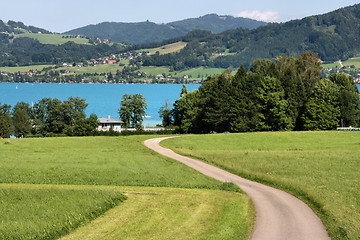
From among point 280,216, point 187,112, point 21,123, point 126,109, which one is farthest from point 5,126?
point 280,216

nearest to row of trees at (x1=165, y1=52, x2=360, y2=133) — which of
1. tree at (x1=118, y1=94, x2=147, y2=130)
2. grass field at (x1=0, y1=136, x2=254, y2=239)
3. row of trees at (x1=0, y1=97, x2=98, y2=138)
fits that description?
tree at (x1=118, y1=94, x2=147, y2=130)

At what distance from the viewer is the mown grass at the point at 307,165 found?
958 inches

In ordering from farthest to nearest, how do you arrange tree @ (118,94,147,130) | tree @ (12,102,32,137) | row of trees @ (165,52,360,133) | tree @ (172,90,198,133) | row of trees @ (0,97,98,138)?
tree @ (118,94,147,130), tree @ (12,102,32,137), row of trees @ (0,97,98,138), tree @ (172,90,198,133), row of trees @ (165,52,360,133)

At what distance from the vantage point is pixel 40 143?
219 ft

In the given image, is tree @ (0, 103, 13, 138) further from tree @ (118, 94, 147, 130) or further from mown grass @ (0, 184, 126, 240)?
mown grass @ (0, 184, 126, 240)

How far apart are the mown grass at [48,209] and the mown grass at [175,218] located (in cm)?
79

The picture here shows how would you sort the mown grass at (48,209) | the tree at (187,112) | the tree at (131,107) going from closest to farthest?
the mown grass at (48,209), the tree at (187,112), the tree at (131,107)

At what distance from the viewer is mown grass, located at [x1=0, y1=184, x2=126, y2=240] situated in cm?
2116

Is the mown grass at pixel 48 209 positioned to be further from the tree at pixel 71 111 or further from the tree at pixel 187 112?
the tree at pixel 71 111

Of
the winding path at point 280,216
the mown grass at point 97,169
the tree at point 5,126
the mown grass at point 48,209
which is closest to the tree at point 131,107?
the tree at point 5,126

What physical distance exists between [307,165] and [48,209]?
1054 inches

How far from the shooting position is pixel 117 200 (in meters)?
28.2

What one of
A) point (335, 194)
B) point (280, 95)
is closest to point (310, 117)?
point (280, 95)

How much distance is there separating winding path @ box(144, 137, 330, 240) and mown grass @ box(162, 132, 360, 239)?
2.19 ft
